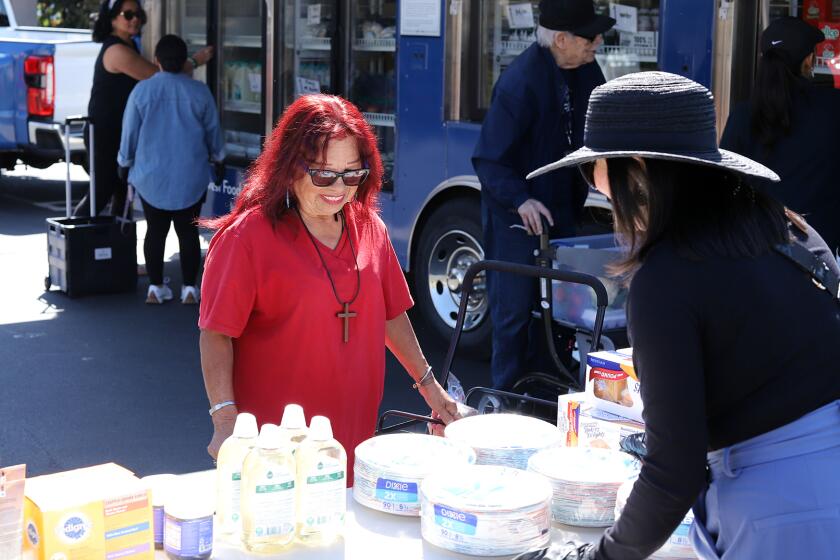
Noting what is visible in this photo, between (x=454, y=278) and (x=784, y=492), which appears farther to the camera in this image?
(x=454, y=278)

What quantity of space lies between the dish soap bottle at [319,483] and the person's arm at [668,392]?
2.17ft

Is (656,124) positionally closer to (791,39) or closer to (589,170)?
(589,170)

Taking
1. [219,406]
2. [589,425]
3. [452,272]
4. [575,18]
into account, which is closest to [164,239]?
[452,272]

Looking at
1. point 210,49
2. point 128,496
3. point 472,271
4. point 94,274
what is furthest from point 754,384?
point 210,49

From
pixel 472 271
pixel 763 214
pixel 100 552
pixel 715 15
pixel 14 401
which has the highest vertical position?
pixel 715 15

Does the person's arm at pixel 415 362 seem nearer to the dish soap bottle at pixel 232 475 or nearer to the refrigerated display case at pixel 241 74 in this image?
the dish soap bottle at pixel 232 475

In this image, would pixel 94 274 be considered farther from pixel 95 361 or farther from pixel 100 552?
pixel 100 552

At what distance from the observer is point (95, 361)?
6895 mm

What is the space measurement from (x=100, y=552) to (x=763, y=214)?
130 centimetres

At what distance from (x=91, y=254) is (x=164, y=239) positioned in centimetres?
59

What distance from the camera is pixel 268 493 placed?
235 cm

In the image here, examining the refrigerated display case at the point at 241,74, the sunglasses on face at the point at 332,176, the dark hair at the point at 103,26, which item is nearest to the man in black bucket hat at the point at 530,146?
the sunglasses on face at the point at 332,176

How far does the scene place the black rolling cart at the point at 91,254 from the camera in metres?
8.37

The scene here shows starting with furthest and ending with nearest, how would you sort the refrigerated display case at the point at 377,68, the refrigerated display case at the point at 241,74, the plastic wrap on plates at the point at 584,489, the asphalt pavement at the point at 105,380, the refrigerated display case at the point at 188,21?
1. the refrigerated display case at the point at 188,21
2. the refrigerated display case at the point at 241,74
3. the refrigerated display case at the point at 377,68
4. the asphalt pavement at the point at 105,380
5. the plastic wrap on plates at the point at 584,489
